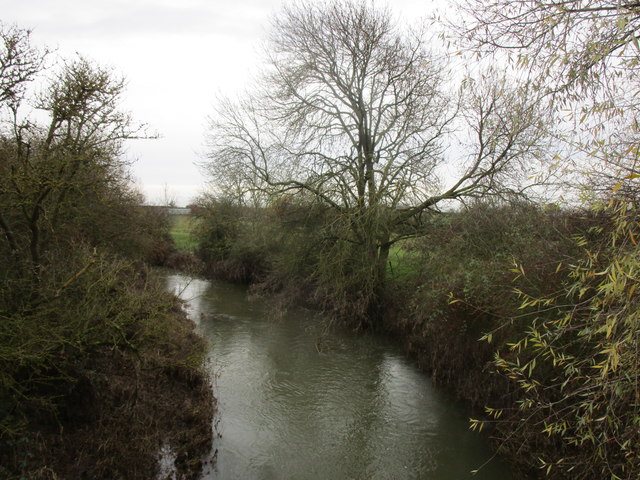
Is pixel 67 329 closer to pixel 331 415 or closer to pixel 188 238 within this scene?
pixel 331 415

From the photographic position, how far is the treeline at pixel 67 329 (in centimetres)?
514

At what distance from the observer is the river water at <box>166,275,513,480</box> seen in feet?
22.2

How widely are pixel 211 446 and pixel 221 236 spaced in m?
19.0

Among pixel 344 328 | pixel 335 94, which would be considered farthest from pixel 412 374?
pixel 335 94

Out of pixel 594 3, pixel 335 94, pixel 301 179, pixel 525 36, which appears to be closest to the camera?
pixel 594 3

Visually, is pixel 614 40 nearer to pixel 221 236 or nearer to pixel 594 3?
pixel 594 3

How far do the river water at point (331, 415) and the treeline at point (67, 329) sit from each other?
1006 millimetres

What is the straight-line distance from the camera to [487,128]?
432 inches

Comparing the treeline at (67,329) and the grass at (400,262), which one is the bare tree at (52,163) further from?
the grass at (400,262)

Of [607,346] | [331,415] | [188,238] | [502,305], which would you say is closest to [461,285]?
[502,305]

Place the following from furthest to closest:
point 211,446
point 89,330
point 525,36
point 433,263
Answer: point 433,263 < point 211,446 < point 89,330 < point 525,36

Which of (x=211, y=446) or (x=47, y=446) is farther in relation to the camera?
(x=211, y=446)

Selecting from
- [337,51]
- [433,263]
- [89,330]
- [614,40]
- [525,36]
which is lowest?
[89,330]

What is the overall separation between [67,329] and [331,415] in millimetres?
5266
